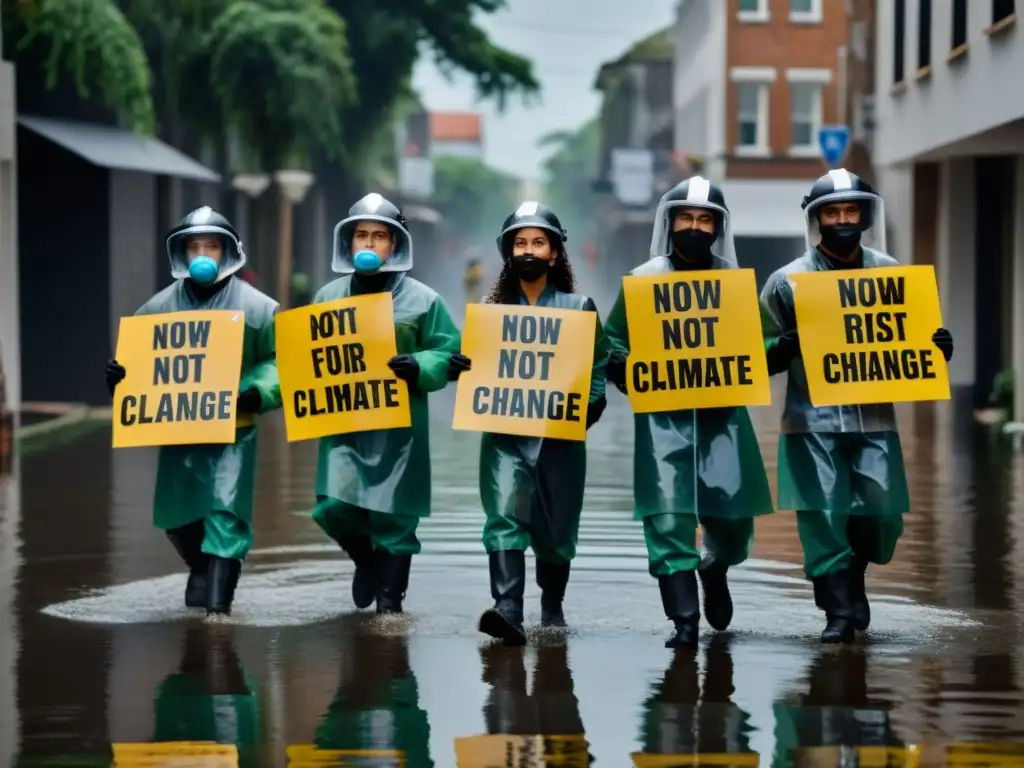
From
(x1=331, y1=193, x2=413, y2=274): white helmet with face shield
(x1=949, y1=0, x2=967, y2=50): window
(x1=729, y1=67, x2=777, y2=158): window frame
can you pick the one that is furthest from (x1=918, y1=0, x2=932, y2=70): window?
(x1=729, y1=67, x2=777, y2=158): window frame

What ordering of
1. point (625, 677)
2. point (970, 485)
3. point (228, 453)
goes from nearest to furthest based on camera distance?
point (625, 677)
point (228, 453)
point (970, 485)

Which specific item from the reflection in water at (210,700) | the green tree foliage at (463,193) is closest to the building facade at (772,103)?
the reflection in water at (210,700)

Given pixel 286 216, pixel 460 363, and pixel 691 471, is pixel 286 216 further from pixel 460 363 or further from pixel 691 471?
pixel 691 471

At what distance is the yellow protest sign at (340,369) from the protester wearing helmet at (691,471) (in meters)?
0.99

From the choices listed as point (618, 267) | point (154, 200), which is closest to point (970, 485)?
point (154, 200)

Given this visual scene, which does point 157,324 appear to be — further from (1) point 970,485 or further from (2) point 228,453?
(1) point 970,485

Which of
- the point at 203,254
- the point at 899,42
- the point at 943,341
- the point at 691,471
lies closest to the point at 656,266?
the point at 691,471

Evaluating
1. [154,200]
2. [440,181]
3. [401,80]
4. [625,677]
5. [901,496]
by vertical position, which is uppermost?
[440,181]

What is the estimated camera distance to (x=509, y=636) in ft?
29.7

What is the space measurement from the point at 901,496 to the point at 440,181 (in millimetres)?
157561

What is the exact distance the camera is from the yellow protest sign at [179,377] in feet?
33.1

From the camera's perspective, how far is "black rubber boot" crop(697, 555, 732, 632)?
9477mm

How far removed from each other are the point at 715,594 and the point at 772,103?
4801 centimetres

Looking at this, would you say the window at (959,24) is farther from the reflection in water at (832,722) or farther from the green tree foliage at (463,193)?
the green tree foliage at (463,193)
